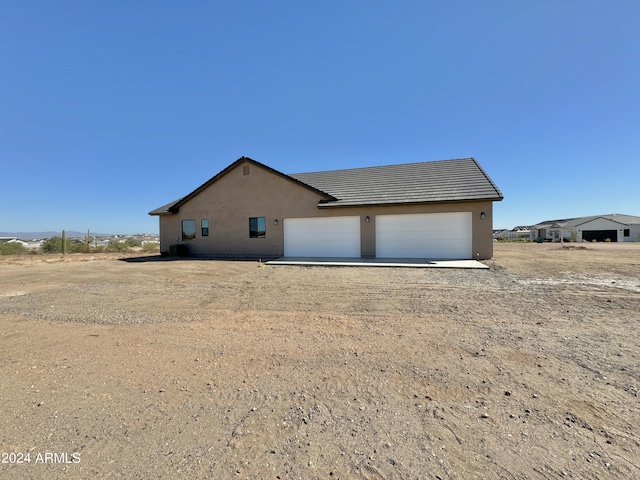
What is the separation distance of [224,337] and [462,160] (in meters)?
17.4

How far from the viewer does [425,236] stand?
13664 mm

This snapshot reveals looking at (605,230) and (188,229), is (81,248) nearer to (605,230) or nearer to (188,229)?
(188,229)

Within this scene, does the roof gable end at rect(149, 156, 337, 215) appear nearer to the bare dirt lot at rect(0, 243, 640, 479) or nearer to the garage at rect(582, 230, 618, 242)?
the bare dirt lot at rect(0, 243, 640, 479)

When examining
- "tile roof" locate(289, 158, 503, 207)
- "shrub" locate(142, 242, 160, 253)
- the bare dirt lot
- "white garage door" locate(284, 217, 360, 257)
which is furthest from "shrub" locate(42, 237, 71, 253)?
the bare dirt lot

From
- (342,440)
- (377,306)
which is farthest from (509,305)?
(342,440)

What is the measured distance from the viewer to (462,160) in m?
17.2

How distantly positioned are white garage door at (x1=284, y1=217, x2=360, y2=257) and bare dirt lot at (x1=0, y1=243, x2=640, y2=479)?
8.82 m

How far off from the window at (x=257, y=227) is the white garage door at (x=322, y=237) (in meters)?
1.33

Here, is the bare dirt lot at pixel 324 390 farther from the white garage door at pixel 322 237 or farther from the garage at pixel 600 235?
the garage at pixel 600 235

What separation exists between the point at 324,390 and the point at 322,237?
12465 millimetres

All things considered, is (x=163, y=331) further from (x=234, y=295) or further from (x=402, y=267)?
(x=402, y=267)

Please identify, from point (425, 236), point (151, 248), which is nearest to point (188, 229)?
point (151, 248)

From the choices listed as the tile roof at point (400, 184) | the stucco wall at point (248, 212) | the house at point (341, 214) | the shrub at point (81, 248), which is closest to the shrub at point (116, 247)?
the shrub at point (81, 248)

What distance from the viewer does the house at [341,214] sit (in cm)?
1331
